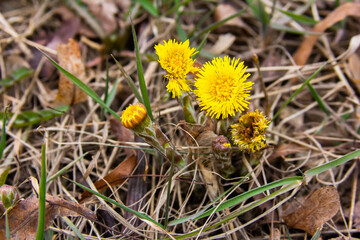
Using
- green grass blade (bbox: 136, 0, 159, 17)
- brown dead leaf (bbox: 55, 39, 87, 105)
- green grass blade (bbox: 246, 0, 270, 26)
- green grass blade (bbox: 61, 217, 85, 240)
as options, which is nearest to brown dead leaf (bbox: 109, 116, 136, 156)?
brown dead leaf (bbox: 55, 39, 87, 105)

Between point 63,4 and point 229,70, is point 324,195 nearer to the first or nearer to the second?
point 229,70

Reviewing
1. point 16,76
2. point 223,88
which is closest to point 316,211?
point 223,88

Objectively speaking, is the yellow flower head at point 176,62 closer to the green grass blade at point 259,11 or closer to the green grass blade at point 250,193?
the green grass blade at point 250,193

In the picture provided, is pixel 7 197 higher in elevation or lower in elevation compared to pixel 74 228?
higher

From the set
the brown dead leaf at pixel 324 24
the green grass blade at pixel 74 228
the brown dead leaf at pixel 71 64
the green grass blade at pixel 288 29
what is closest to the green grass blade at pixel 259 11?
the green grass blade at pixel 288 29

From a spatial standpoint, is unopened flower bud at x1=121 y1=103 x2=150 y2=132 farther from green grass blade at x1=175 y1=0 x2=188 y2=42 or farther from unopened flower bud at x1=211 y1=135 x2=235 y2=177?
green grass blade at x1=175 y1=0 x2=188 y2=42

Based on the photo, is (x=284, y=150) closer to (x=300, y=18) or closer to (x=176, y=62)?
(x=176, y=62)

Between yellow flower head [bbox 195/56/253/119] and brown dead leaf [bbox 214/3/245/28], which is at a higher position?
brown dead leaf [bbox 214/3/245/28]
